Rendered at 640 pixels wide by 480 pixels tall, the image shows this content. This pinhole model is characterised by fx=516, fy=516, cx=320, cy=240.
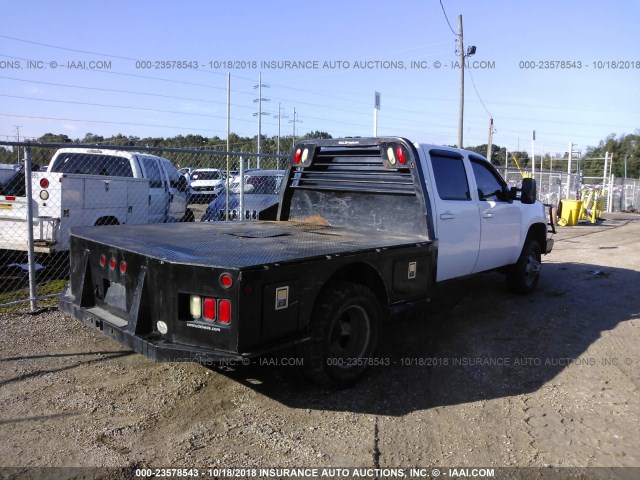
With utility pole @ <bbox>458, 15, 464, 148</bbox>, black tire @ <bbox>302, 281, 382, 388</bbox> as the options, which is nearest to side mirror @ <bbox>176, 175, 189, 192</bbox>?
black tire @ <bbox>302, 281, 382, 388</bbox>

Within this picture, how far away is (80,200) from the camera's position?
319 inches

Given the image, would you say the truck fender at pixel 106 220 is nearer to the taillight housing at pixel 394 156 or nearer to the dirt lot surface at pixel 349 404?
the dirt lot surface at pixel 349 404

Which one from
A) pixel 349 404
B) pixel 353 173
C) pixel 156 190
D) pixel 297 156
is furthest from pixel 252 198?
pixel 349 404

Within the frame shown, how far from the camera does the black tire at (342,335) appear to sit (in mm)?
3873

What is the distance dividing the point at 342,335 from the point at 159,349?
152 centimetres

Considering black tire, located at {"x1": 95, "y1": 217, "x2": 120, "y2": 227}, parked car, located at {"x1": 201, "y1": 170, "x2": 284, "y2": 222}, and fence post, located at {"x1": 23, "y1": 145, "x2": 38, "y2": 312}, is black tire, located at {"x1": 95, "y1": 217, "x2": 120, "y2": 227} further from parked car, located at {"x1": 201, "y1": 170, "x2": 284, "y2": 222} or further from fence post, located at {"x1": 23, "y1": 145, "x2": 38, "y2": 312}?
fence post, located at {"x1": 23, "y1": 145, "x2": 38, "y2": 312}

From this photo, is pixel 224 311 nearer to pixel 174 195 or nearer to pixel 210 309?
pixel 210 309

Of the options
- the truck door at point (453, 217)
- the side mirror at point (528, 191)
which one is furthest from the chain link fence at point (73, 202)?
the side mirror at point (528, 191)

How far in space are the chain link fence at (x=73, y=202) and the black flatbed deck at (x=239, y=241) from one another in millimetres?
1410

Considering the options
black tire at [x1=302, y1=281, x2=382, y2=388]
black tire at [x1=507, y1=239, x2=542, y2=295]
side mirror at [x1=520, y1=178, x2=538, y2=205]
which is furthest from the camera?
black tire at [x1=507, y1=239, x2=542, y2=295]

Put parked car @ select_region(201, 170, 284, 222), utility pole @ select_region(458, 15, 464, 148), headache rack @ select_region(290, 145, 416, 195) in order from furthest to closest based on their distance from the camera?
utility pole @ select_region(458, 15, 464, 148)
parked car @ select_region(201, 170, 284, 222)
headache rack @ select_region(290, 145, 416, 195)

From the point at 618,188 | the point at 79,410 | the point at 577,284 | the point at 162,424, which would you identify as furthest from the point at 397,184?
the point at 618,188

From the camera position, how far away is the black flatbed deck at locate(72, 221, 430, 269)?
354cm

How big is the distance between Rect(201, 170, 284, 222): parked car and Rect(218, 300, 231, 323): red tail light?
6151mm
